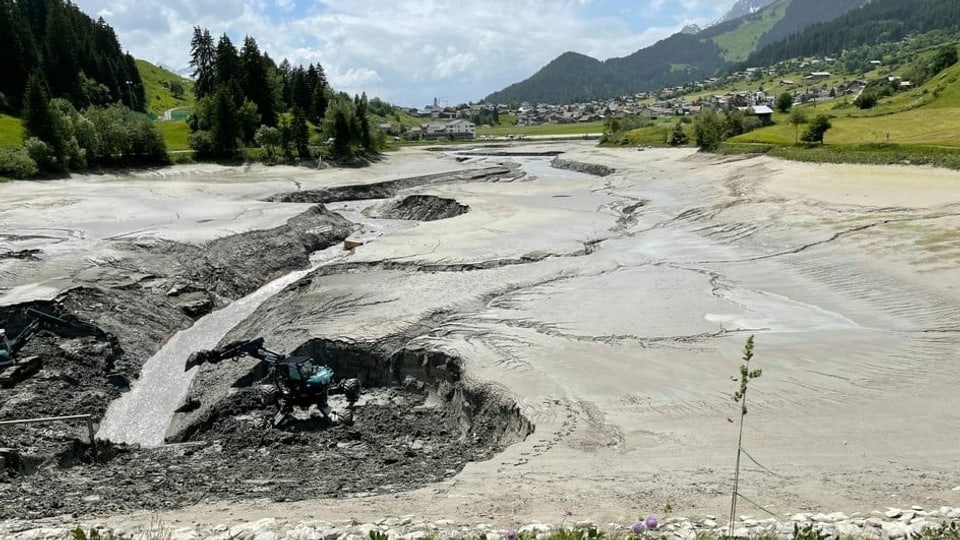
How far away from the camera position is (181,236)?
1373 inches

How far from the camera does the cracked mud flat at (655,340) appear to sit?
37.2 feet

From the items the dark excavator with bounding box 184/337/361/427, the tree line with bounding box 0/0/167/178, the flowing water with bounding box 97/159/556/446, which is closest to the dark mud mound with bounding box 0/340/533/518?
the dark excavator with bounding box 184/337/361/427

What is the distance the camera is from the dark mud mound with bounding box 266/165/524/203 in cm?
5944

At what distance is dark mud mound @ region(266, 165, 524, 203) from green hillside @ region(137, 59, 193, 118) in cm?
6970

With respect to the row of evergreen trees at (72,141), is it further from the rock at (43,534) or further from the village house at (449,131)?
the village house at (449,131)

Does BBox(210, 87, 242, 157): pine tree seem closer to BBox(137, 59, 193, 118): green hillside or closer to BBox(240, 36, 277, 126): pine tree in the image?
BBox(240, 36, 277, 126): pine tree

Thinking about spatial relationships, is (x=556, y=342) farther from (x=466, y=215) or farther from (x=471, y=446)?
(x=466, y=215)

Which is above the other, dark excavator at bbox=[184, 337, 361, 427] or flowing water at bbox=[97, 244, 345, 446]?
dark excavator at bbox=[184, 337, 361, 427]

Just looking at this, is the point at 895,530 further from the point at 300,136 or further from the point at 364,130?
the point at 364,130

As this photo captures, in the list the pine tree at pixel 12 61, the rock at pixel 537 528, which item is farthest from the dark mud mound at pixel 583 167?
the pine tree at pixel 12 61

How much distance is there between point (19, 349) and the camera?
68.6ft

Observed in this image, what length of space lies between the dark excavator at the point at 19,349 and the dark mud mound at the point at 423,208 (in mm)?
30219

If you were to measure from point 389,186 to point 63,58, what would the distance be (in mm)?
58412

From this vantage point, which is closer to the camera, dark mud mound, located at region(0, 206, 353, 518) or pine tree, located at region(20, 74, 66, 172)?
dark mud mound, located at region(0, 206, 353, 518)
